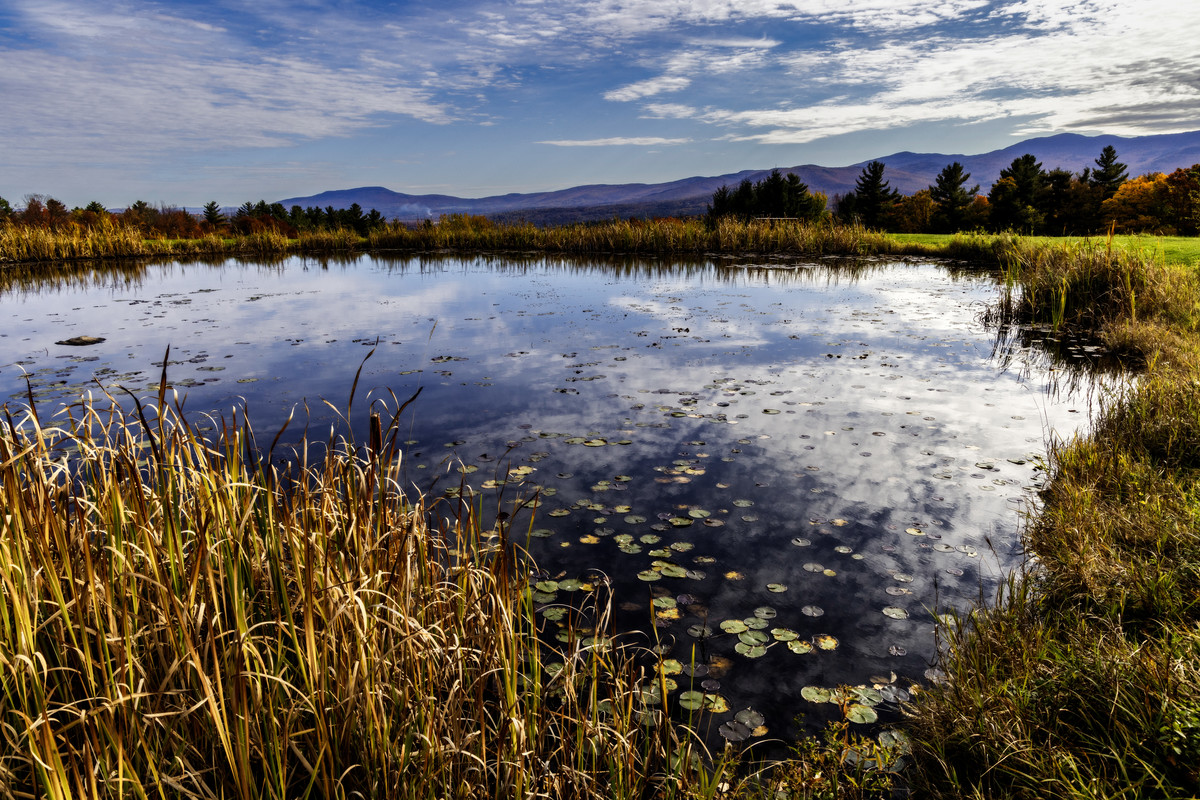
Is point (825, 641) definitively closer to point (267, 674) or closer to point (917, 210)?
point (267, 674)

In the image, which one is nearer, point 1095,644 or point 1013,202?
point 1095,644

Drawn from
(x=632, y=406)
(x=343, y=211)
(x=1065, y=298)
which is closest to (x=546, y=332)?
(x=632, y=406)

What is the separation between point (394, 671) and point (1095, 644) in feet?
10.3

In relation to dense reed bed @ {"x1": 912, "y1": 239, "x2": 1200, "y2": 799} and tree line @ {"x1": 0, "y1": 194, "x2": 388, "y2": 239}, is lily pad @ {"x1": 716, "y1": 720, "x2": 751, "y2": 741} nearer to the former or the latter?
dense reed bed @ {"x1": 912, "y1": 239, "x2": 1200, "y2": 799}

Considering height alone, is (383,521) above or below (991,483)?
above

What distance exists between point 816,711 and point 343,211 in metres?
47.5

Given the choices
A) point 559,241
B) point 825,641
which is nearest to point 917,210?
point 559,241

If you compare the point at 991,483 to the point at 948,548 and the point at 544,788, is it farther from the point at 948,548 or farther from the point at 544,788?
the point at 544,788

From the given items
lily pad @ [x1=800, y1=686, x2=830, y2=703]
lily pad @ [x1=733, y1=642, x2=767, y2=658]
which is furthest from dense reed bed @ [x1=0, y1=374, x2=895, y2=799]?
lily pad @ [x1=733, y1=642, x2=767, y2=658]

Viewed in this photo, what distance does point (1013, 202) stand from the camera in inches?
2306

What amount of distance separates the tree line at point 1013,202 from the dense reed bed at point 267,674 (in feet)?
153

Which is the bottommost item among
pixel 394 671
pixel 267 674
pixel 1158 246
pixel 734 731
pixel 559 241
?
pixel 734 731

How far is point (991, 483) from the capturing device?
18.0 ft

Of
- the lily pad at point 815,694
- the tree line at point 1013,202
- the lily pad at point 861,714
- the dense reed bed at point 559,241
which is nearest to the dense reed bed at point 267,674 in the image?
the lily pad at point 861,714
